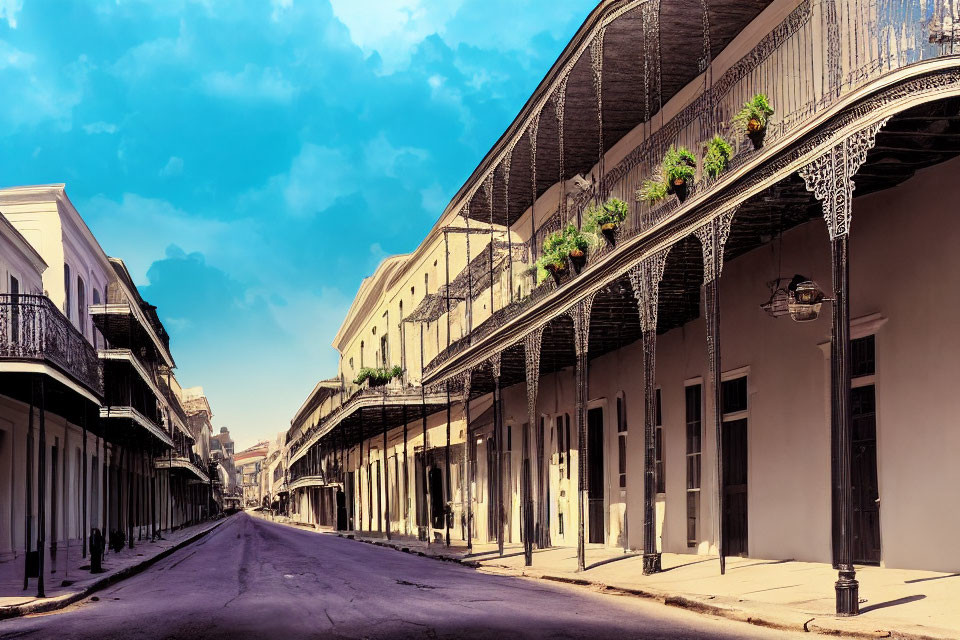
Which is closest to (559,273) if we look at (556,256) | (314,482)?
(556,256)

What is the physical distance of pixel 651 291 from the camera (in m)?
15.4

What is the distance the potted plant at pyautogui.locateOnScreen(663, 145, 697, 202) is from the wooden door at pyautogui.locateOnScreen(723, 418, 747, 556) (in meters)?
4.18

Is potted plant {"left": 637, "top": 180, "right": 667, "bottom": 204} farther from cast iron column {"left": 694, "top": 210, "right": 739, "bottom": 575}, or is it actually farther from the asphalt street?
the asphalt street

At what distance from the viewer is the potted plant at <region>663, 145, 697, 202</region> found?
588 inches

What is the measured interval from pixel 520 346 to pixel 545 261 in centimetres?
300

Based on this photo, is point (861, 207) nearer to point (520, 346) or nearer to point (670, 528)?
point (670, 528)

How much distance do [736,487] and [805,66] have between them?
22.2ft

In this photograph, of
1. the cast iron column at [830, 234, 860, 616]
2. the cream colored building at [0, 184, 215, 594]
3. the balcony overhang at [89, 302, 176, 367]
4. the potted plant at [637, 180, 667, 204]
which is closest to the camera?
the cast iron column at [830, 234, 860, 616]

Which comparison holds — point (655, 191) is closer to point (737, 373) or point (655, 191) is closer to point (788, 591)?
point (737, 373)

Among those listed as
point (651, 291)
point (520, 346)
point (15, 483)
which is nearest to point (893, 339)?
point (651, 291)

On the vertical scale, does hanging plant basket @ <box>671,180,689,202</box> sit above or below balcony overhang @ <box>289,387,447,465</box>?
above

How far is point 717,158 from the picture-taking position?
14078 millimetres

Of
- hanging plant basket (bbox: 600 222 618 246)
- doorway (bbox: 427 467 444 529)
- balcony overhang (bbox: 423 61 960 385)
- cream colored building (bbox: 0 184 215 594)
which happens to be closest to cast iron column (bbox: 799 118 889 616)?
balcony overhang (bbox: 423 61 960 385)

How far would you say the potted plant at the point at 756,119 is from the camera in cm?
1307
